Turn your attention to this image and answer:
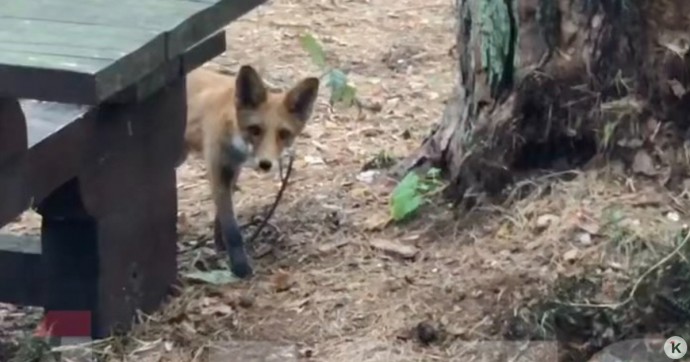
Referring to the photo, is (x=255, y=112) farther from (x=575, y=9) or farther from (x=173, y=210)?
(x=575, y=9)

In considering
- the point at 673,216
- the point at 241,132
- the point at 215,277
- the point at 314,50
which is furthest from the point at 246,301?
the point at 314,50

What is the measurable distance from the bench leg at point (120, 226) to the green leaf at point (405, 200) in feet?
2.66

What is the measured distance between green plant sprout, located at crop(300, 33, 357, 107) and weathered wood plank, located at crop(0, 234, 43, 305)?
2218 millimetres

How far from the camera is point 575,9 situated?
16.2 ft

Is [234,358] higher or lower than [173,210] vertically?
lower

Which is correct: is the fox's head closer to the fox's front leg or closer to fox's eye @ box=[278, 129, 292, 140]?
fox's eye @ box=[278, 129, 292, 140]

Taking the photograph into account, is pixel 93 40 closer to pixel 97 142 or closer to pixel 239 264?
pixel 97 142

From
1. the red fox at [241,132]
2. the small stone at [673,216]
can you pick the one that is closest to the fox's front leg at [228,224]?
the red fox at [241,132]

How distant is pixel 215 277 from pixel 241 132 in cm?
49

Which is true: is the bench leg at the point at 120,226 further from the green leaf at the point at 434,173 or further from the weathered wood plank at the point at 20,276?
the green leaf at the point at 434,173

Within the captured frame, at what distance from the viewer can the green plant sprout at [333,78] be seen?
21.8 feet

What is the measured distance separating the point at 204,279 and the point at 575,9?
4.71 feet

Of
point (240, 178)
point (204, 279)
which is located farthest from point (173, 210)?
point (240, 178)

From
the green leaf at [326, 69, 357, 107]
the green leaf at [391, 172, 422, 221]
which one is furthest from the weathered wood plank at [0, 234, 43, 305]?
the green leaf at [326, 69, 357, 107]
